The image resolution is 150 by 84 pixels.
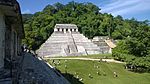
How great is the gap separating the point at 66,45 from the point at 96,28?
27.2 meters

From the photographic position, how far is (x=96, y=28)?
279 ft

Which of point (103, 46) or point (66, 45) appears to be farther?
point (103, 46)

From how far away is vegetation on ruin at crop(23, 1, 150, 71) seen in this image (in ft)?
114

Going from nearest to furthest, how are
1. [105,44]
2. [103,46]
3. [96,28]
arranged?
[103,46], [105,44], [96,28]

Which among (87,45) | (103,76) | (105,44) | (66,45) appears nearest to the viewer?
(103,76)

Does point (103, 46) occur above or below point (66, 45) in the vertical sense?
below

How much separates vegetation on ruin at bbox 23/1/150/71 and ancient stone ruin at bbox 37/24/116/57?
4870 mm

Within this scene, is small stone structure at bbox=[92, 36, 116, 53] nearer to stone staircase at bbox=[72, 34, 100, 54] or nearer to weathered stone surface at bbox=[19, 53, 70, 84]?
stone staircase at bbox=[72, 34, 100, 54]

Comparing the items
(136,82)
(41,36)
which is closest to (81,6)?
(41,36)

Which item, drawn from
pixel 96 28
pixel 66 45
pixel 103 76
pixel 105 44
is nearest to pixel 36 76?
pixel 103 76

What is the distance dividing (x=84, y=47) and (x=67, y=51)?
4.11m

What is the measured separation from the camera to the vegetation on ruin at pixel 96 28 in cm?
3472

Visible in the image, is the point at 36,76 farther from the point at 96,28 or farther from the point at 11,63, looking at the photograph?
the point at 96,28

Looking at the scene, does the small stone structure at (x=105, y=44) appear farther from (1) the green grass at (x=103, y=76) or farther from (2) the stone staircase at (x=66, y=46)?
(1) the green grass at (x=103, y=76)
